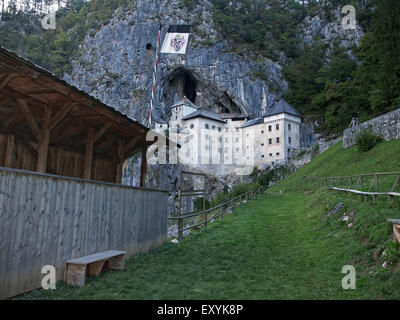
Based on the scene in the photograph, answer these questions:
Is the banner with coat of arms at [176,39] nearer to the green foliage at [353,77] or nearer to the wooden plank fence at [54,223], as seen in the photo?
the green foliage at [353,77]

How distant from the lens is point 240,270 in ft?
22.1

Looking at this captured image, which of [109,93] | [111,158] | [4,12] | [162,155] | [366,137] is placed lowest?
[111,158]

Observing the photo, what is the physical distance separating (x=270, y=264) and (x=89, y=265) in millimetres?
4301

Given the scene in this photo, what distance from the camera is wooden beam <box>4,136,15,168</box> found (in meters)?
7.21

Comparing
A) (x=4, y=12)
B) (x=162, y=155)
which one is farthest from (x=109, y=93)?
(x=4, y=12)

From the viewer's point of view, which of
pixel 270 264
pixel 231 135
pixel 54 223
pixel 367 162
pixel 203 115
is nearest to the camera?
pixel 54 223

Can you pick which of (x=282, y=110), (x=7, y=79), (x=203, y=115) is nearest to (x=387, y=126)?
(x=7, y=79)

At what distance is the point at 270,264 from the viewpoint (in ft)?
23.8

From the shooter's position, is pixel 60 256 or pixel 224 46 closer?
pixel 60 256

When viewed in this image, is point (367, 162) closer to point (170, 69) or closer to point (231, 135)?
point (231, 135)

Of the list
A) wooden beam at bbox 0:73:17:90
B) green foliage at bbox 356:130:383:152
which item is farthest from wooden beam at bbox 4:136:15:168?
green foliage at bbox 356:130:383:152

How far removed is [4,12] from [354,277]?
105951 mm
